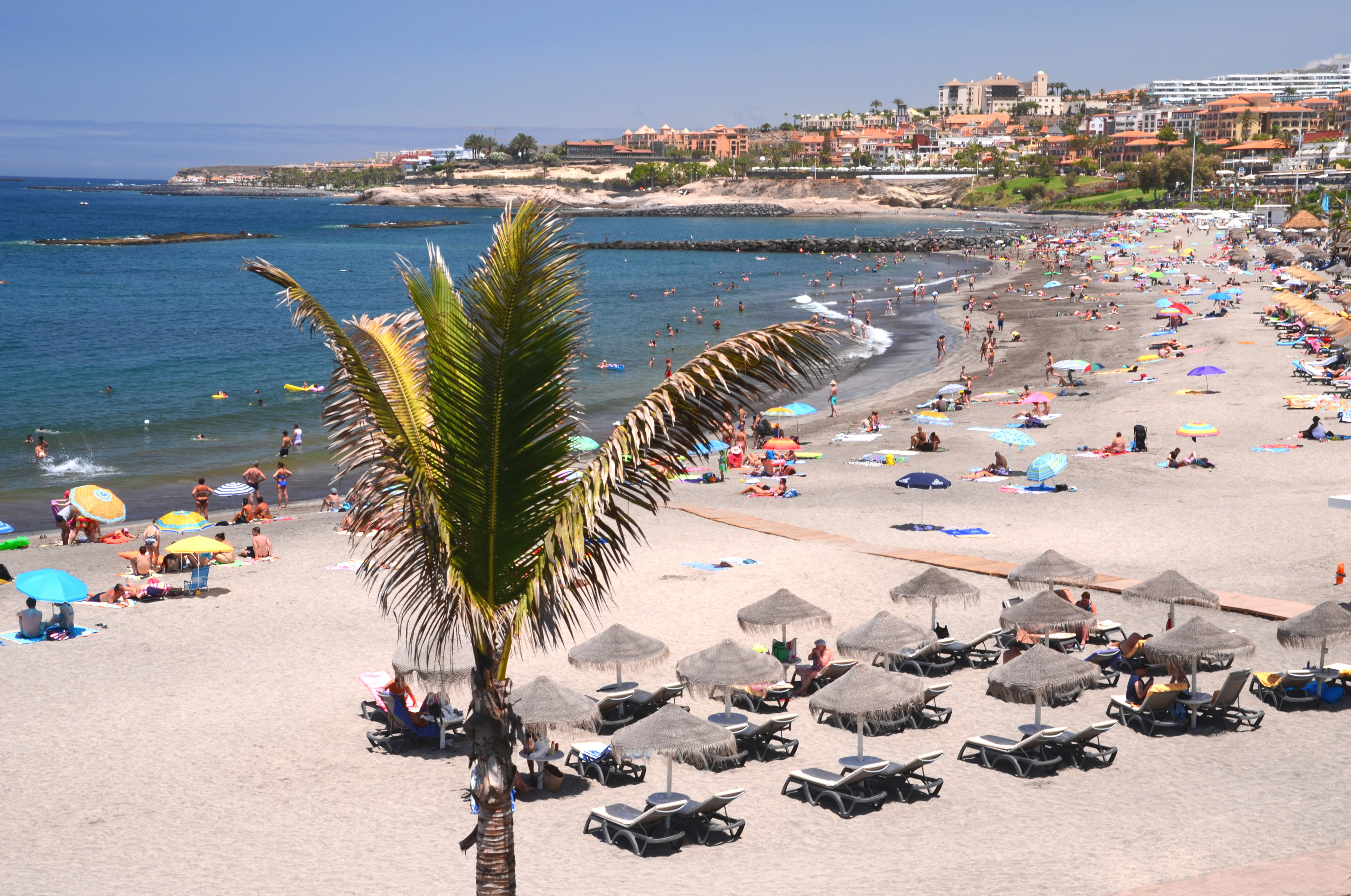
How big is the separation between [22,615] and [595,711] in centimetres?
974

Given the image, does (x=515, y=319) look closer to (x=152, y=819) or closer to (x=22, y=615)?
(x=152, y=819)

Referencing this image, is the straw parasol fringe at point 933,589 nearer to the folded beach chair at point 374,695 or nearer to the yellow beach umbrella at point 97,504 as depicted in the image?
the folded beach chair at point 374,695

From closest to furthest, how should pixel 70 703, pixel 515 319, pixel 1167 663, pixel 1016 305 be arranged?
pixel 515 319 → pixel 1167 663 → pixel 70 703 → pixel 1016 305

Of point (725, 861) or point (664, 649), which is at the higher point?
point (664, 649)

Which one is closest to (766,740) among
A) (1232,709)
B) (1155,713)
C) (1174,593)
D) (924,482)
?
(1155,713)

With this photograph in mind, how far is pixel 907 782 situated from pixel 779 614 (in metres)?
3.23

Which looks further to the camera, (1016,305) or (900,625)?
(1016,305)

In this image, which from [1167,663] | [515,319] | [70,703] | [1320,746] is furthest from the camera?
[70,703]

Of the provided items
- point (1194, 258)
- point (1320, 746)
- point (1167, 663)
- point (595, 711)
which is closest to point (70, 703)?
point (595, 711)

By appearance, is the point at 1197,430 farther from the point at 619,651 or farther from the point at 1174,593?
the point at 619,651

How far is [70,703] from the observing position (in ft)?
46.8

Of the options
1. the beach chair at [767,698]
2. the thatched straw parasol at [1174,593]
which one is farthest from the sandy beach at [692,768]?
the thatched straw parasol at [1174,593]

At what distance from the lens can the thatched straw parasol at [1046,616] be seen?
1470 cm

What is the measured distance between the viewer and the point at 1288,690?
13625mm
